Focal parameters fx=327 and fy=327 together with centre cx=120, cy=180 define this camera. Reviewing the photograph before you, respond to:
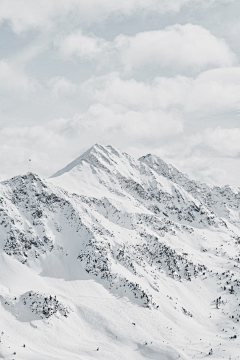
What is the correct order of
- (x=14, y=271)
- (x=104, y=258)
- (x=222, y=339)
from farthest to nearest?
(x=104, y=258)
(x=14, y=271)
(x=222, y=339)

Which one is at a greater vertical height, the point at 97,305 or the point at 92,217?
the point at 92,217

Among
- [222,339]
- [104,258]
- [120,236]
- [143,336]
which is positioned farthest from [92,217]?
[222,339]

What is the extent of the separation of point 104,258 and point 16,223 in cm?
4701

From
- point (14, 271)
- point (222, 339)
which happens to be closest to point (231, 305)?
point (222, 339)

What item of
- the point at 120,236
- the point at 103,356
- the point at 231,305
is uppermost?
the point at 120,236

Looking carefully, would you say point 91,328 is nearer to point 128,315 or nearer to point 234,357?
point 128,315

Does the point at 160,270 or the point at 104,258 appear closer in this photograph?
the point at 104,258

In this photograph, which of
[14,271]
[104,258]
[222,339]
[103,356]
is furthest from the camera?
[104,258]

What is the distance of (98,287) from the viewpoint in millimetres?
142625

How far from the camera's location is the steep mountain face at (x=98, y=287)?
115 metres

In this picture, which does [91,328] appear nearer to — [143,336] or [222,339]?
[143,336]

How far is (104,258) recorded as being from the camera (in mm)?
154375

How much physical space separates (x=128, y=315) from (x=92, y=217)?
211 ft

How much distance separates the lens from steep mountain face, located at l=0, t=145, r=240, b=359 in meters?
115
